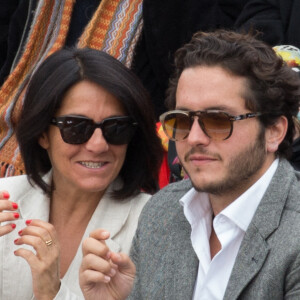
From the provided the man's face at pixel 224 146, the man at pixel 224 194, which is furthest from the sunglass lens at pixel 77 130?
the man's face at pixel 224 146

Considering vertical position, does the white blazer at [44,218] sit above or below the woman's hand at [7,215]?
below

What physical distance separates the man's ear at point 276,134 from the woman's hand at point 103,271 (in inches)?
24.3

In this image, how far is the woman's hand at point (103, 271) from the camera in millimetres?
2229

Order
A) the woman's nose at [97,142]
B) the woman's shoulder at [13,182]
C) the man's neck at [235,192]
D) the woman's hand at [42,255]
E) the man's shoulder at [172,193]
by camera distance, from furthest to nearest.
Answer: the woman's shoulder at [13,182] → the woman's nose at [97,142] → the man's shoulder at [172,193] → the woman's hand at [42,255] → the man's neck at [235,192]

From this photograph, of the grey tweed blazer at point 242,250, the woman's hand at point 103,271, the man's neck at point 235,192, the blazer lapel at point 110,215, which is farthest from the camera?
the blazer lapel at point 110,215

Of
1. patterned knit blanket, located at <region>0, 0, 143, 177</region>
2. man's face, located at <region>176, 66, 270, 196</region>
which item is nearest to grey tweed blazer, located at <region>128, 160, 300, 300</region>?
man's face, located at <region>176, 66, 270, 196</region>

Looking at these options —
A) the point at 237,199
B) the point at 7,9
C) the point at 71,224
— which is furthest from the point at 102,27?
the point at 237,199

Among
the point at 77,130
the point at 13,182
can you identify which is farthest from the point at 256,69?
the point at 13,182

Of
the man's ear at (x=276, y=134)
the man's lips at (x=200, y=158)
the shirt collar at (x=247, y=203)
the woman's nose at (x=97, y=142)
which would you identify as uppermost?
the man's ear at (x=276, y=134)

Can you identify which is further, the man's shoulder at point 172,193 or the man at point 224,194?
the man's shoulder at point 172,193

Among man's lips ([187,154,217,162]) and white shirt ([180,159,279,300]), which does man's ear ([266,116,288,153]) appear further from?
man's lips ([187,154,217,162])

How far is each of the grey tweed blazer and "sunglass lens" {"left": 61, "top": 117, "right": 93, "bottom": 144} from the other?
1.29ft

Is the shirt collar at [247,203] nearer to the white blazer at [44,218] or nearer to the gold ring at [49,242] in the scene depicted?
the gold ring at [49,242]

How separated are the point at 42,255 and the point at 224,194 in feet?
2.27
